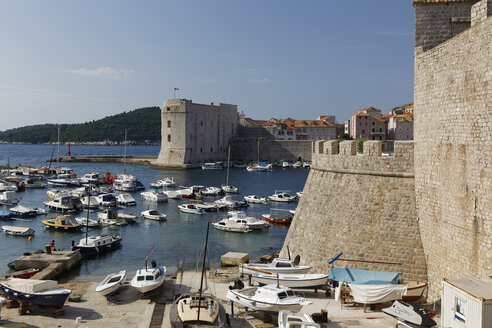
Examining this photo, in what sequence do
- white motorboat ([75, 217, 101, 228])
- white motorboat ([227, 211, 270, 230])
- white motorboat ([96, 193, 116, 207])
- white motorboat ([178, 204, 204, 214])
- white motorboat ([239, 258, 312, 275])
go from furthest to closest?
1. white motorboat ([96, 193, 116, 207])
2. white motorboat ([178, 204, 204, 214])
3. white motorboat ([75, 217, 101, 228])
4. white motorboat ([227, 211, 270, 230])
5. white motorboat ([239, 258, 312, 275])

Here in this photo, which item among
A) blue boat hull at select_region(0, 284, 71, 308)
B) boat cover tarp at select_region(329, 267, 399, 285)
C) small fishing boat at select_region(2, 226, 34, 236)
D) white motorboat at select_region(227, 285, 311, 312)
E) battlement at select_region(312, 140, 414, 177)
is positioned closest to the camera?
white motorboat at select_region(227, 285, 311, 312)

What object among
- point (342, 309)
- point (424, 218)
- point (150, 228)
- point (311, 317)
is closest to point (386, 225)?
point (424, 218)

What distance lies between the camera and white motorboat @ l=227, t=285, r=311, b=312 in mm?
11039

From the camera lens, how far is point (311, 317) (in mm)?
10578

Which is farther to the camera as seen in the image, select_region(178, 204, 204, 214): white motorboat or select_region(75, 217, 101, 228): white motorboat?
select_region(178, 204, 204, 214): white motorboat

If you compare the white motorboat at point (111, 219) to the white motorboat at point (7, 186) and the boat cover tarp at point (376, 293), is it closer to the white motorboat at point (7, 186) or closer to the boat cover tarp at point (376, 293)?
the white motorboat at point (7, 186)

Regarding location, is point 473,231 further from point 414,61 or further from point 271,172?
point 271,172

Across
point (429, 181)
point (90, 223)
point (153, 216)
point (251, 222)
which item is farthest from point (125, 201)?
point (429, 181)

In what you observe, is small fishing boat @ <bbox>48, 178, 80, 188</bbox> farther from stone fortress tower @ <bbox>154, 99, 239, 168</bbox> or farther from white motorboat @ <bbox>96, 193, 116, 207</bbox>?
stone fortress tower @ <bbox>154, 99, 239, 168</bbox>

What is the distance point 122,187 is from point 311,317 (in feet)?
127

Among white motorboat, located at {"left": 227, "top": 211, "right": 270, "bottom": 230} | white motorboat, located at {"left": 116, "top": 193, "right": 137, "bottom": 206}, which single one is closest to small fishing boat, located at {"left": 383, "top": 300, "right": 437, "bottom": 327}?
white motorboat, located at {"left": 227, "top": 211, "right": 270, "bottom": 230}

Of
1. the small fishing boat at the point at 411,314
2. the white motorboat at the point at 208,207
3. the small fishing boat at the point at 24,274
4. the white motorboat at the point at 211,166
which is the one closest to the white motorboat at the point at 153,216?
the white motorboat at the point at 208,207

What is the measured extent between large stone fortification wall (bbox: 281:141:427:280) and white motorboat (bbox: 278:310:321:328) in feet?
8.74

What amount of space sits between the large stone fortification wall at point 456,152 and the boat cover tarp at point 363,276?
96cm
